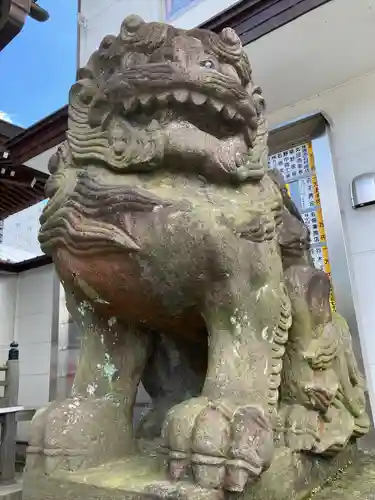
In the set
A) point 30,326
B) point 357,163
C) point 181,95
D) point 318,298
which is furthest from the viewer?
point 30,326

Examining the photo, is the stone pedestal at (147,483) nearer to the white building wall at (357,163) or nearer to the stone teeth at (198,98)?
the stone teeth at (198,98)

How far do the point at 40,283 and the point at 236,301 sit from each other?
8.56 feet

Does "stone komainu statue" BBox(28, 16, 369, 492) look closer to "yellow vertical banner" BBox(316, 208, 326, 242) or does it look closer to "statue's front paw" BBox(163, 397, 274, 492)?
"statue's front paw" BBox(163, 397, 274, 492)

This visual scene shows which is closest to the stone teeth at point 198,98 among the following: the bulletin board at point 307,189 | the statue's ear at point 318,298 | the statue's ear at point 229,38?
the statue's ear at point 229,38

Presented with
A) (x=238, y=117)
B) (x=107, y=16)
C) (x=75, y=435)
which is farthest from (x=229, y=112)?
(x=107, y=16)

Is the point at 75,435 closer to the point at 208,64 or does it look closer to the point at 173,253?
the point at 173,253

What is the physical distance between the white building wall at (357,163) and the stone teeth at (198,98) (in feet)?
3.22

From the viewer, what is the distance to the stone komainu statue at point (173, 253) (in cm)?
61

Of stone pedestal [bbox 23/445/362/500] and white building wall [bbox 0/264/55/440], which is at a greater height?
white building wall [bbox 0/264/55/440]

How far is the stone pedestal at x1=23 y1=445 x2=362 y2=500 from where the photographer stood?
509 mm

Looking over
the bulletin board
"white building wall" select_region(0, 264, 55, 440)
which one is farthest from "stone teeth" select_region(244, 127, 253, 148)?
"white building wall" select_region(0, 264, 55, 440)

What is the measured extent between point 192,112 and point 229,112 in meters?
0.05

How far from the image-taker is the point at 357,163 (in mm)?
1526

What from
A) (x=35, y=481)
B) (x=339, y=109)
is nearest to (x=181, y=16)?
(x=339, y=109)
